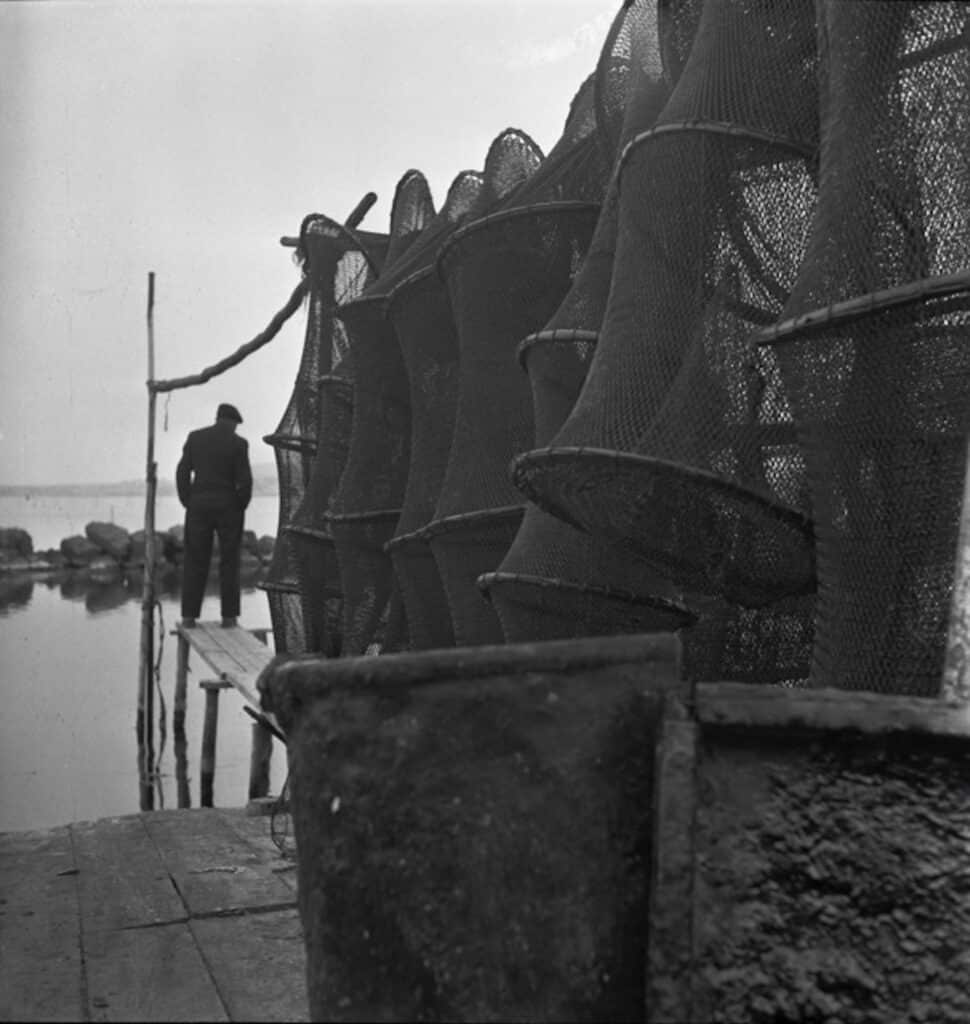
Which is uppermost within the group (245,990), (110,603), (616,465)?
(616,465)

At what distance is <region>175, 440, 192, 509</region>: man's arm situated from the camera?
44.4 feet

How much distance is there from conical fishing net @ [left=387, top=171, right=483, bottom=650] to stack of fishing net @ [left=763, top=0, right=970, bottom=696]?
3636 millimetres

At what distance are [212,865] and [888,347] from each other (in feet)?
10.5

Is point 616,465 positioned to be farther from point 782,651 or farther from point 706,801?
point 706,801

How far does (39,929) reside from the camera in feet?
12.5

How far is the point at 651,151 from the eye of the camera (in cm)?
478

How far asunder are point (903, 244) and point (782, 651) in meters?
2.01

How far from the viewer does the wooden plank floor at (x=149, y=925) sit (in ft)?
9.43

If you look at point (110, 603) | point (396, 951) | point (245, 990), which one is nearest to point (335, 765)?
point (396, 951)

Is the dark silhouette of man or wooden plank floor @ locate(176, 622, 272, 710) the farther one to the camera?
the dark silhouette of man

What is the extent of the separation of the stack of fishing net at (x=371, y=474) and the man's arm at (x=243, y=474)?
5222 millimetres

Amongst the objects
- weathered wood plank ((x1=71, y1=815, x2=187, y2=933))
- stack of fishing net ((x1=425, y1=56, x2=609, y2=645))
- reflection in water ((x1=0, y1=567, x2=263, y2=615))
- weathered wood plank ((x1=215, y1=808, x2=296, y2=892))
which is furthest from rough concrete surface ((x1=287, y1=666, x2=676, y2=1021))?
reflection in water ((x1=0, y1=567, x2=263, y2=615))

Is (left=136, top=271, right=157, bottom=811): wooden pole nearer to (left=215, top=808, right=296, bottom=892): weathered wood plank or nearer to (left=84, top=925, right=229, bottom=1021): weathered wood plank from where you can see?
(left=215, top=808, right=296, bottom=892): weathered wood plank

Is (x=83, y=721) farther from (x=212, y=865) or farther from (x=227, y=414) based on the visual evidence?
(x=212, y=865)
